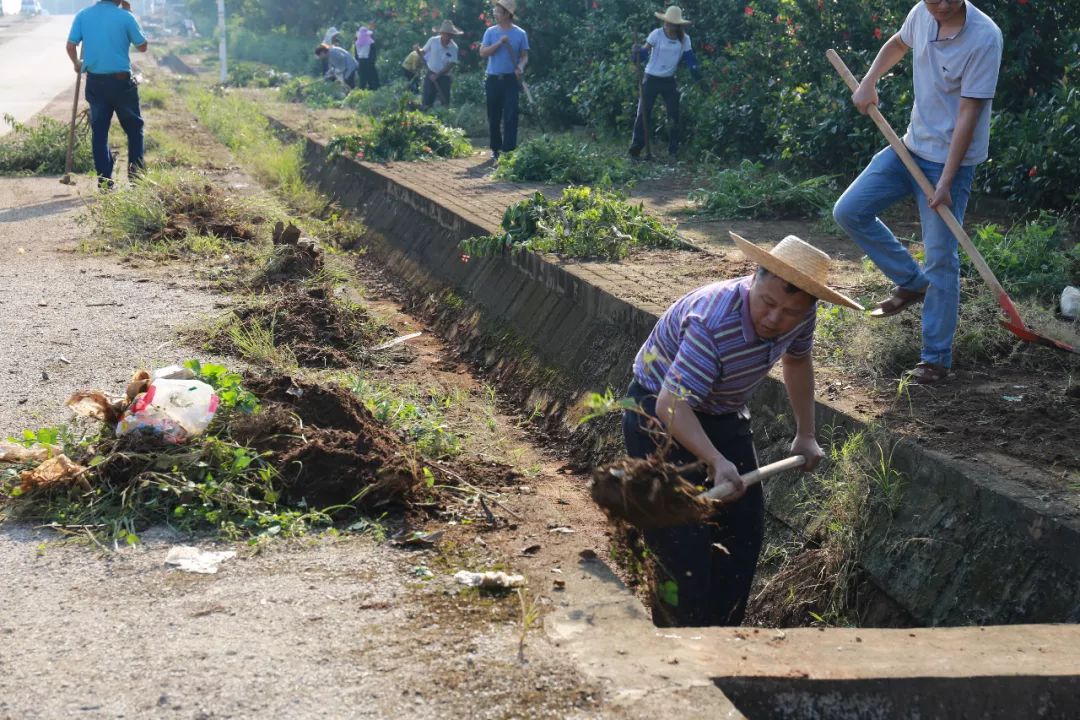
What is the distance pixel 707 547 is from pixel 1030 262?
3.82m

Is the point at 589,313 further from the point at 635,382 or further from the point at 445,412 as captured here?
the point at 635,382

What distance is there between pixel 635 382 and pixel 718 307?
0.62 m

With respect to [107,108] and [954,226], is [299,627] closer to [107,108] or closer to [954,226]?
[954,226]

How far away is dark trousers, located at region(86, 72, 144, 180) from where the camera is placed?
40.8ft

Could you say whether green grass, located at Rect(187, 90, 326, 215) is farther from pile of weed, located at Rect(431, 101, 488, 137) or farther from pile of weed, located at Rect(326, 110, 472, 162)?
pile of weed, located at Rect(431, 101, 488, 137)

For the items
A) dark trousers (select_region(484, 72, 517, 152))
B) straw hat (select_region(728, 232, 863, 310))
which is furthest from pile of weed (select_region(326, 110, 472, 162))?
straw hat (select_region(728, 232, 863, 310))

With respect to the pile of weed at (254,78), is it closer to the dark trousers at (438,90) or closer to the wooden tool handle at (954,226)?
the dark trousers at (438,90)

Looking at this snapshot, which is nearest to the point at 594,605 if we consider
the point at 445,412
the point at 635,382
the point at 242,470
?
the point at 635,382

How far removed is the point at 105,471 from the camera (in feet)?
15.5

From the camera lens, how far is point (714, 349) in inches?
154

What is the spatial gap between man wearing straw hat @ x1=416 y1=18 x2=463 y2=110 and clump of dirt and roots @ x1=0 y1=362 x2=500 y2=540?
16.6 meters

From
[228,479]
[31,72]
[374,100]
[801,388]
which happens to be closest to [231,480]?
[228,479]

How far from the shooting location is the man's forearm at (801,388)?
4.40 meters

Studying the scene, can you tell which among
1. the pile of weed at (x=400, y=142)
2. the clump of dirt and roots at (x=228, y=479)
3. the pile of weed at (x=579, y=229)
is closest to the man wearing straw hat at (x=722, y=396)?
the clump of dirt and roots at (x=228, y=479)
